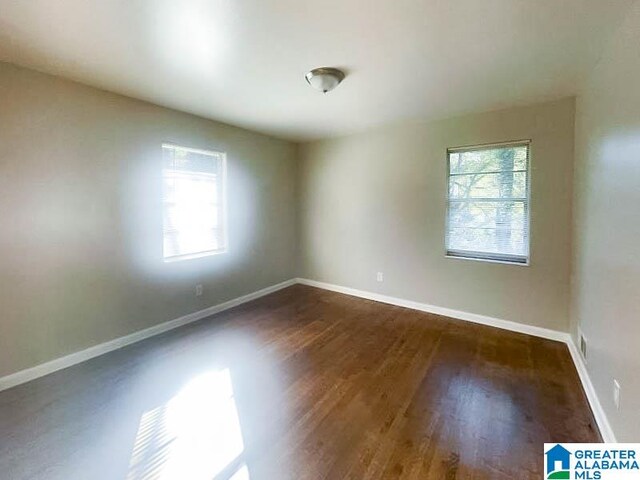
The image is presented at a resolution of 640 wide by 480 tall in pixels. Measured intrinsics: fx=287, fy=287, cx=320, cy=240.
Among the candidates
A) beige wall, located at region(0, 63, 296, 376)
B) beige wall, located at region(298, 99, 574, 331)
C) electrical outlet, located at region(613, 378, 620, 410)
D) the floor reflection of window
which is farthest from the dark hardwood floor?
Answer: beige wall, located at region(298, 99, 574, 331)

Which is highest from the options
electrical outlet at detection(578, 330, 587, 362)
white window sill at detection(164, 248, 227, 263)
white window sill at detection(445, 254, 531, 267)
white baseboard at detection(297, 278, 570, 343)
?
white window sill at detection(164, 248, 227, 263)

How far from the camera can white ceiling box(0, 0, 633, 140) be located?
157cm

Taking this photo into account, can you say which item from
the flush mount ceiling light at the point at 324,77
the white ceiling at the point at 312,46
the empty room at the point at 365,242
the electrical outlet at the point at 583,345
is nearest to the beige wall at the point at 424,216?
the empty room at the point at 365,242

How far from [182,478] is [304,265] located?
3765 millimetres

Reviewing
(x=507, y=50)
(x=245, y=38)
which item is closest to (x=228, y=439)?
(x=245, y=38)

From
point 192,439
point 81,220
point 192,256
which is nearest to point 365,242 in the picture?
point 192,256

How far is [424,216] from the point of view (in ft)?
12.3

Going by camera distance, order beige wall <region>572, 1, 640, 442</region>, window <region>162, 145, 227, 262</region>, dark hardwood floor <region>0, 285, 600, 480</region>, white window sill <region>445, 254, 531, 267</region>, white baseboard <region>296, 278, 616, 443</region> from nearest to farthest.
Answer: beige wall <region>572, 1, 640, 442</region>
dark hardwood floor <region>0, 285, 600, 480</region>
white baseboard <region>296, 278, 616, 443</region>
white window sill <region>445, 254, 531, 267</region>
window <region>162, 145, 227, 262</region>

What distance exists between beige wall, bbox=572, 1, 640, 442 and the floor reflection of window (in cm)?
198

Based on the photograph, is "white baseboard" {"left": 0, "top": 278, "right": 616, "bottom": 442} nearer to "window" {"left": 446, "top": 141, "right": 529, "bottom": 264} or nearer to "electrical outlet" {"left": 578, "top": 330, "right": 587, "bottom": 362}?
"electrical outlet" {"left": 578, "top": 330, "right": 587, "bottom": 362}

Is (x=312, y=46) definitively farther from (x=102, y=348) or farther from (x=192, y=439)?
(x=102, y=348)

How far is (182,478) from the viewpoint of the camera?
1.44 metres

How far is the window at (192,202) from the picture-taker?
10.7 ft

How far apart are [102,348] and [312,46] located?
3148 mm
